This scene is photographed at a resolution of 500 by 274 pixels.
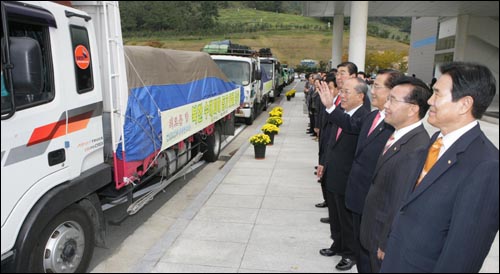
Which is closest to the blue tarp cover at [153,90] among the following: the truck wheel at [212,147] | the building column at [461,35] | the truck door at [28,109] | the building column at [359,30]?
the truck door at [28,109]

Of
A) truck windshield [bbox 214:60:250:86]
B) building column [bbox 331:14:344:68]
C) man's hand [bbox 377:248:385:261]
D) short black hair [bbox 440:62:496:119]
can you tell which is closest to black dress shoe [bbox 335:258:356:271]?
man's hand [bbox 377:248:385:261]

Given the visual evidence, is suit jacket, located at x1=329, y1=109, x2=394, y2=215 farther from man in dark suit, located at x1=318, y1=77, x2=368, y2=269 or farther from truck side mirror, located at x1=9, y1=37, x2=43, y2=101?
truck side mirror, located at x1=9, y1=37, x2=43, y2=101

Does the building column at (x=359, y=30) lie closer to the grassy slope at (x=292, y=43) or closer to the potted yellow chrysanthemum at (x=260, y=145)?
the potted yellow chrysanthemum at (x=260, y=145)

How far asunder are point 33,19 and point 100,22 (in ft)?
3.28

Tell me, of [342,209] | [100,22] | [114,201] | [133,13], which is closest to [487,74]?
[342,209]

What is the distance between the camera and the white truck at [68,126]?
9.00ft

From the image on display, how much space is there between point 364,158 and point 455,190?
1.32 meters

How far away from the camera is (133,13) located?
91000 millimetres

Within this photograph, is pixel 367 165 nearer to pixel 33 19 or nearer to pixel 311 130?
pixel 33 19

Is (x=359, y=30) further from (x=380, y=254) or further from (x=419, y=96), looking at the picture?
(x=380, y=254)

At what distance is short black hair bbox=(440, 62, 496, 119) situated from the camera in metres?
1.82

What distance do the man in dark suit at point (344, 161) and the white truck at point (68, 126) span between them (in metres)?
2.09

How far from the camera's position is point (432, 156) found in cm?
204

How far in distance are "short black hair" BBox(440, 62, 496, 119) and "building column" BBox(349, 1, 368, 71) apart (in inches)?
698
